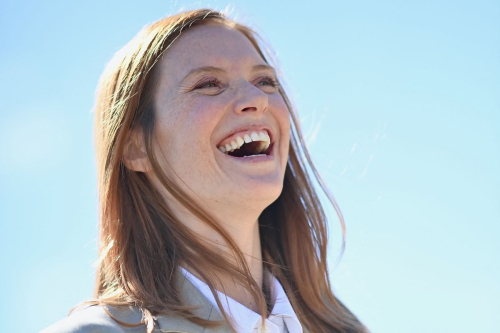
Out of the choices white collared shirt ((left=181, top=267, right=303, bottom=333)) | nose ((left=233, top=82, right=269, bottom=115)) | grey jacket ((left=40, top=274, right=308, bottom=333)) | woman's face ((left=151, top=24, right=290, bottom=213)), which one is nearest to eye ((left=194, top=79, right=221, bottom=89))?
woman's face ((left=151, top=24, right=290, bottom=213))

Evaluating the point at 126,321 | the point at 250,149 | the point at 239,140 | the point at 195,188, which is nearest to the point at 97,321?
the point at 126,321

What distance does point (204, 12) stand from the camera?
147 inches

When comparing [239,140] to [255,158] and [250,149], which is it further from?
[250,149]

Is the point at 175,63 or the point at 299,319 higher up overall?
the point at 175,63

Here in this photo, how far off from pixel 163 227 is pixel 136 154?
1.25 ft

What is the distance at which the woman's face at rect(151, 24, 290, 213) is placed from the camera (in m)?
3.26

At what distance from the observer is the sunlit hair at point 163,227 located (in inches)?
122

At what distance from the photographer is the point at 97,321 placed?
284 centimetres

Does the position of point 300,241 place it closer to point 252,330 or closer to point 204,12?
point 252,330

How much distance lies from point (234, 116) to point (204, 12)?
0.68 m

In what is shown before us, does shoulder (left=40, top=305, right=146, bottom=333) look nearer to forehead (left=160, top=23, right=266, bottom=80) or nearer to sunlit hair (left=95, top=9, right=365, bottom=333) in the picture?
sunlit hair (left=95, top=9, right=365, bottom=333)

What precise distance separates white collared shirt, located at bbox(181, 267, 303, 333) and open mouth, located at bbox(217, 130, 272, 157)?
0.57 meters

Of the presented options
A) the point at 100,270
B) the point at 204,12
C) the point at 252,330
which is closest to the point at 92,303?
the point at 100,270

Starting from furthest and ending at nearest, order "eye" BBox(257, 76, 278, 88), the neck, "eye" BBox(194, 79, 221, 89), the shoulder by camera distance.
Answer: "eye" BBox(257, 76, 278, 88) → "eye" BBox(194, 79, 221, 89) → the neck → the shoulder
